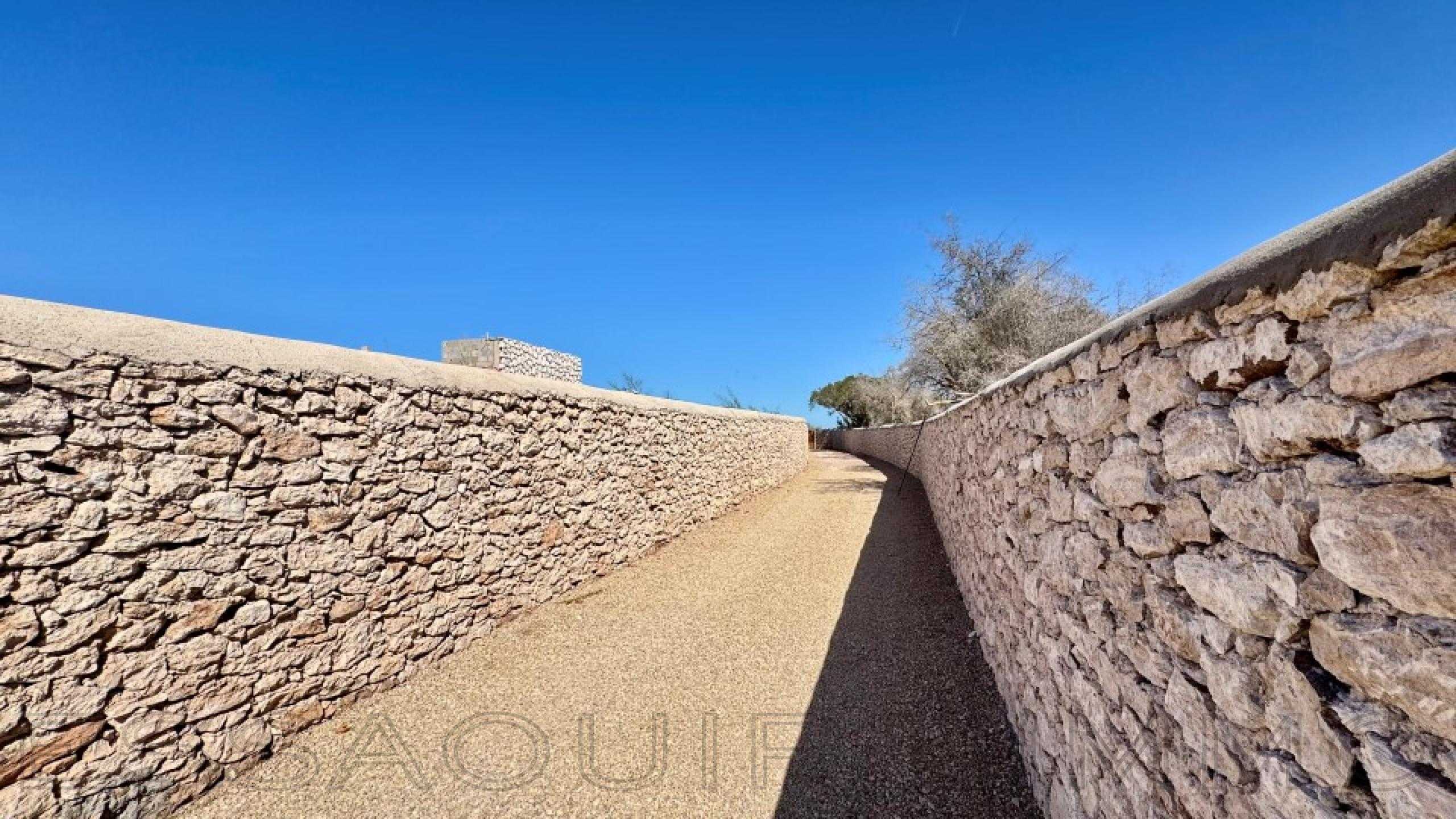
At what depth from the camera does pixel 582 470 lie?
635 centimetres

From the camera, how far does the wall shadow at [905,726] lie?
9.66 ft

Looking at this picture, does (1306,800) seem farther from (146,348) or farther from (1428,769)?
(146,348)

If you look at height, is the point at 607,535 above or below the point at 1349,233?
below

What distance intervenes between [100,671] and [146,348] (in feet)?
5.51

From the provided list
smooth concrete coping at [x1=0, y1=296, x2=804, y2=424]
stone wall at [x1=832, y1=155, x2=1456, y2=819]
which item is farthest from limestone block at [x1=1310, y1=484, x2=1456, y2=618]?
smooth concrete coping at [x1=0, y1=296, x2=804, y2=424]

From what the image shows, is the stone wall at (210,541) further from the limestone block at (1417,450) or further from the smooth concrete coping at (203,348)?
the limestone block at (1417,450)

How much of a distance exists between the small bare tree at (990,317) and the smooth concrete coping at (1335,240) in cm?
1121

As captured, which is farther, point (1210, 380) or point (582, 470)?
point (582, 470)

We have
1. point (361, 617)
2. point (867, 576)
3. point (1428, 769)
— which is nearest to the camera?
point (1428, 769)

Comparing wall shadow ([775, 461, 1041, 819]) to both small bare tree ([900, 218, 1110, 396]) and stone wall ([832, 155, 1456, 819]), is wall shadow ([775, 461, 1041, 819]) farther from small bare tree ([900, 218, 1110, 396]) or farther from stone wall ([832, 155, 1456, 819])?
small bare tree ([900, 218, 1110, 396])

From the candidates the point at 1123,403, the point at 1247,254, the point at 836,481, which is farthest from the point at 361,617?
the point at 836,481

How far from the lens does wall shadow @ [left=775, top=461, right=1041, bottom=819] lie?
2.94m

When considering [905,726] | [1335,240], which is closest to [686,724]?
[905,726]

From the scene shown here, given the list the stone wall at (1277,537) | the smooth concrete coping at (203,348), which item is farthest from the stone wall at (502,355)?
the stone wall at (1277,537)
